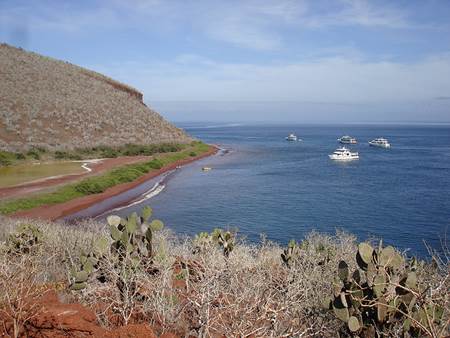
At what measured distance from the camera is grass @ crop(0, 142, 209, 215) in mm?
29266

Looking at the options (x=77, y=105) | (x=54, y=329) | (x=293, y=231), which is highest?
(x=77, y=105)

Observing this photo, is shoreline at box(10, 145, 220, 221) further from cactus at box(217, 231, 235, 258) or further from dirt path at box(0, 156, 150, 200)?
cactus at box(217, 231, 235, 258)

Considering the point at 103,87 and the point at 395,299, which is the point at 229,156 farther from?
the point at 395,299

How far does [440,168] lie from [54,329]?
55145 millimetres

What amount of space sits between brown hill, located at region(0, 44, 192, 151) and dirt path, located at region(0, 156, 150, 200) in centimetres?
873

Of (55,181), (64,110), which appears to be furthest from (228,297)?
(64,110)

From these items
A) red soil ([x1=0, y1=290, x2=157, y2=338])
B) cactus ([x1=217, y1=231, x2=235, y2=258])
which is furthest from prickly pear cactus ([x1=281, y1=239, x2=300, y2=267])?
red soil ([x1=0, y1=290, x2=157, y2=338])

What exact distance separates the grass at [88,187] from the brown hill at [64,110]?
40.9 ft

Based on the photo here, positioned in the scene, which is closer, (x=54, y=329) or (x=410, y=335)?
(x=410, y=335)

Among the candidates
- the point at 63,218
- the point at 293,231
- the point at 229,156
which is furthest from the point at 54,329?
the point at 229,156

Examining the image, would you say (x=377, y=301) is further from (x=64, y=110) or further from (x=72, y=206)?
(x=64, y=110)

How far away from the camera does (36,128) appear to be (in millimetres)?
58906

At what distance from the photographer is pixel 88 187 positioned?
36562 millimetres

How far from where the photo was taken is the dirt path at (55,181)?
32500mm
